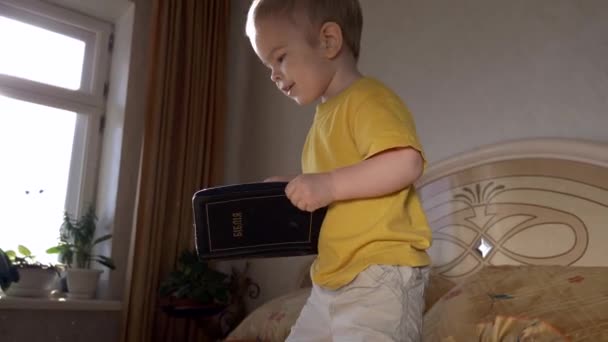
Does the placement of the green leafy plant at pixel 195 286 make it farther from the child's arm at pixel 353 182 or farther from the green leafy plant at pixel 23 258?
the child's arm at pixel 353 182

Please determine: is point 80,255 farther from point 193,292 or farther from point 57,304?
point 193,292

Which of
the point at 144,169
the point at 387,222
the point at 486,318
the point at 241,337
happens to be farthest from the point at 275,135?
the point at 387,222

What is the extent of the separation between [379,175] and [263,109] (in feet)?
7.75

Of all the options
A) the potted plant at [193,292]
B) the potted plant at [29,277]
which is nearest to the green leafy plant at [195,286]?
the potted plant at [193,292]

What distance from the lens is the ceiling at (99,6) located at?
2990mm

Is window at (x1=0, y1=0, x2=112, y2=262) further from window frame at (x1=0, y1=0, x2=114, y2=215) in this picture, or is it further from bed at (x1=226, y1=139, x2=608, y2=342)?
bed at (x1=226, y1=139, x2=608, y2=342)

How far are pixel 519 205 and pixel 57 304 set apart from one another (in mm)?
1952

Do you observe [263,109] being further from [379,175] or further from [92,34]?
[379,175]

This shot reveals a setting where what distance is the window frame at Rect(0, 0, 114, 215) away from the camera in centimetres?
284

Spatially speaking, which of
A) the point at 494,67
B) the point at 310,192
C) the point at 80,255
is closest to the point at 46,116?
the point at 80,255

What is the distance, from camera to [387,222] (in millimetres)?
903

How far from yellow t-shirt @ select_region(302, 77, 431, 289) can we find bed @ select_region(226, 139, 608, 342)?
→ 1.44ft

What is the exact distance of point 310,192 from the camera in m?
0.85

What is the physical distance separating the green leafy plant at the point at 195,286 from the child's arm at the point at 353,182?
168cm
